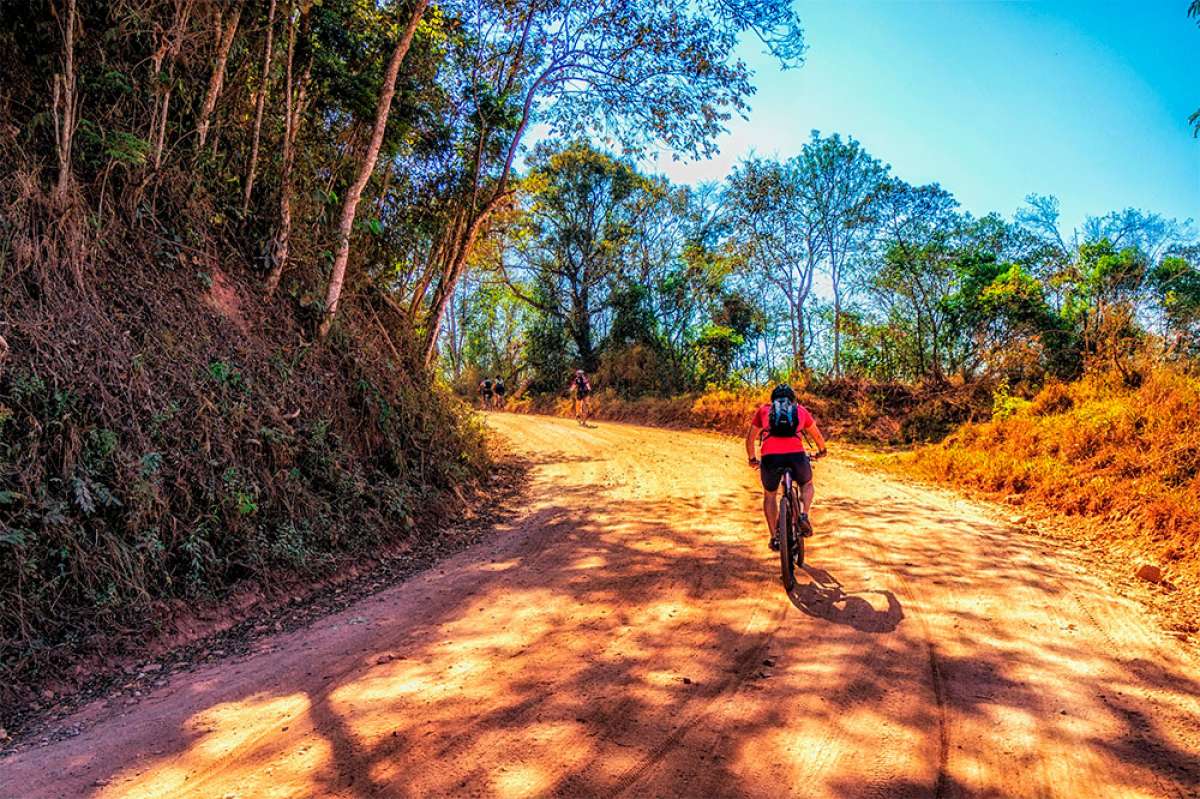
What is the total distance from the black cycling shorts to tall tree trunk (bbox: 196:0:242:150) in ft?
24.0

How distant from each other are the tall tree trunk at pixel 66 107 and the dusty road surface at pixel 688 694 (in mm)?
4720

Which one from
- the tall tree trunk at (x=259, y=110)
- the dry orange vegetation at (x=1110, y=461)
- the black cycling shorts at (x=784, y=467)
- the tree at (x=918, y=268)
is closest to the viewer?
the black cycling shorts at (x=784, y=467)

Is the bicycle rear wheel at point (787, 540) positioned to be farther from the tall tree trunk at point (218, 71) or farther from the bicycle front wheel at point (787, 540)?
the tall tree trunk at point (218, 71)

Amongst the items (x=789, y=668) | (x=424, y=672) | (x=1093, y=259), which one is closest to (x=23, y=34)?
(x=424, y=672)

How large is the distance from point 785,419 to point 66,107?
7.36 m

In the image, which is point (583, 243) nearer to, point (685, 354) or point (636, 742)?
point (685, 354)

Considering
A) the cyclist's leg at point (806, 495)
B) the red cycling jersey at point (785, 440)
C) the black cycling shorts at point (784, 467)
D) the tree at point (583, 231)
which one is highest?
the tree at point (583, 231)

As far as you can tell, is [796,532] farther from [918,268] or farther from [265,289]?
Answer: [918,268]

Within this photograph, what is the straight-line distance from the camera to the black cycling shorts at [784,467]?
18.9ft

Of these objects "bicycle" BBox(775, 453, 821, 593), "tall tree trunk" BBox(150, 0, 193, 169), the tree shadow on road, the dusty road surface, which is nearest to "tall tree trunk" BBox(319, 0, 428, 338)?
"tall tree trunk" BBox(150, 0, 193, 169)

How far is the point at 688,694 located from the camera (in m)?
3.42

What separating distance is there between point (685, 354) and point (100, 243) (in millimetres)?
24271

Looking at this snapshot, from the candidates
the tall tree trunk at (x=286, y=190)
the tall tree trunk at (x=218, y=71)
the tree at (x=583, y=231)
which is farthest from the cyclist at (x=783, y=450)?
the tree at (x=583, y=231)

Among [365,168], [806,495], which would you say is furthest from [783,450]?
[365,168]
